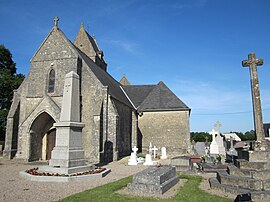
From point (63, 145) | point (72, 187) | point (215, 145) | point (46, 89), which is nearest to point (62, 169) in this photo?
point (63, 145)

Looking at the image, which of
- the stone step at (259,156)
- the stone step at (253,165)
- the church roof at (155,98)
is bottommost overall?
the stone step at (253,165)

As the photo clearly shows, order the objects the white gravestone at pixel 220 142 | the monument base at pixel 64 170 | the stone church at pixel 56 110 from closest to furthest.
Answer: the monument base at pixel 64 170
the stone church at pixel 56 110
the white gravestone at pixel 220 142

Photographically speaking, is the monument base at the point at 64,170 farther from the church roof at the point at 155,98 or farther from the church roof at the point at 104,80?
the church roof at the point at 155,98

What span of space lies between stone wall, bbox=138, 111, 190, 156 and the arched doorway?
10193 millimetres

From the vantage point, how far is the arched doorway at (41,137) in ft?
55.5

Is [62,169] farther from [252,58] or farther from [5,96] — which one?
[5,96]

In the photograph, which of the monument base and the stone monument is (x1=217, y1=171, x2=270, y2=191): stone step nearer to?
A: the monument base

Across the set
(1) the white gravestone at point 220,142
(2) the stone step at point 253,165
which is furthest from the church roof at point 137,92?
(2) the stone step at point 253,165

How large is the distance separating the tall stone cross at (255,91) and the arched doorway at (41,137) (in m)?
14.4

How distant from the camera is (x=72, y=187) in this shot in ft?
24.1

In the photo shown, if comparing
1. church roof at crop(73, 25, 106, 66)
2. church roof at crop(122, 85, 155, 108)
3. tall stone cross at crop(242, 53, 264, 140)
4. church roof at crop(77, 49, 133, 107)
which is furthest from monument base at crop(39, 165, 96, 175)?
church roof at crop(73, 25, 106, 66)

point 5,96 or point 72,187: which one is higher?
point 5,96

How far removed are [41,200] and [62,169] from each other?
3.36 metres

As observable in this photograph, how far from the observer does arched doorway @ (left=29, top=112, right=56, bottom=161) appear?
1692cm
